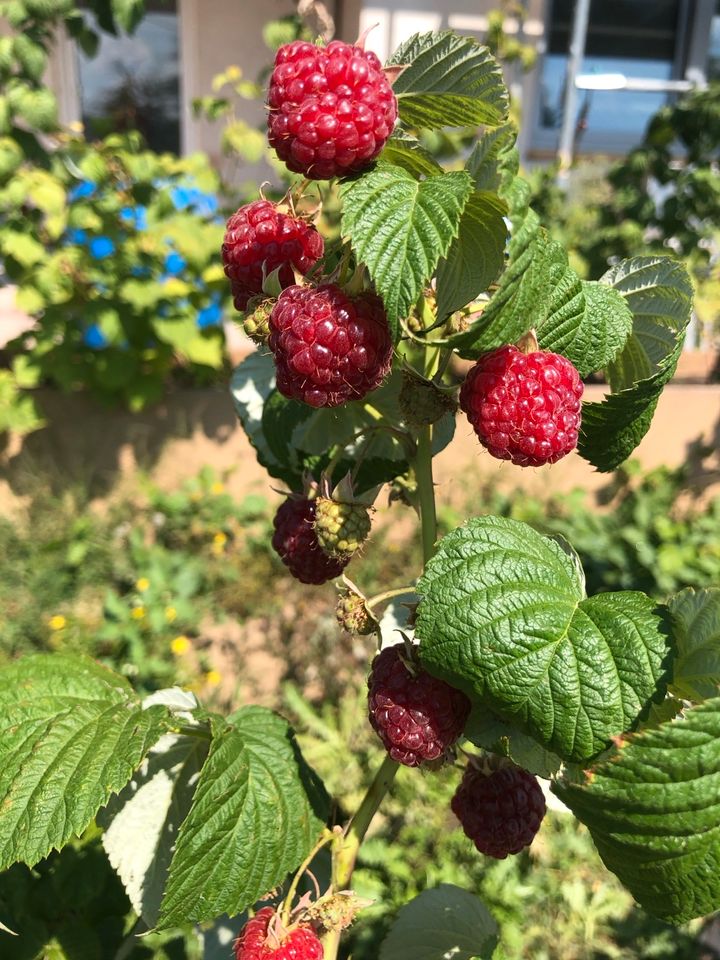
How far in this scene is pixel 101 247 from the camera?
2336 mm

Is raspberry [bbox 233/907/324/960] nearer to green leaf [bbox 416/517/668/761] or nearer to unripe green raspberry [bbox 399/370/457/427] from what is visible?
green leaf [bbox 416/517/668/761]

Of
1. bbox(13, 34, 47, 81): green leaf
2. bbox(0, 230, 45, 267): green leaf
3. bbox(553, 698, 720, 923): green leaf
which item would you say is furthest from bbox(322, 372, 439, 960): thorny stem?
bbox(0, 230, 45, 267): green leaf

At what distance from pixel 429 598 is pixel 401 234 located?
0.78 ft

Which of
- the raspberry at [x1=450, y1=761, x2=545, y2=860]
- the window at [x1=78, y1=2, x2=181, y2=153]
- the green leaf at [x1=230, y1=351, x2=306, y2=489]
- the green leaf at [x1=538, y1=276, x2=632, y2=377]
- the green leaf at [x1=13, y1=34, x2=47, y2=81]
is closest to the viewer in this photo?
the green leaf at [x1=538, y1=276, x2=632, y2=377]

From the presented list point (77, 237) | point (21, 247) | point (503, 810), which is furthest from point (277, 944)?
point (77, 237)

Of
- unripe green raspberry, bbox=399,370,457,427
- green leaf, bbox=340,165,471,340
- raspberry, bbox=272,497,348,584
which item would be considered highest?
green leaf, bbox=340,165,471,340

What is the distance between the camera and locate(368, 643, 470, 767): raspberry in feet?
1.92

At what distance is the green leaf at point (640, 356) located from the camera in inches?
23.3

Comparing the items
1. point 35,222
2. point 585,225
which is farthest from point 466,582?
point 585,225

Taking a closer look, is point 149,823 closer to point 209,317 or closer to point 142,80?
point 209,317

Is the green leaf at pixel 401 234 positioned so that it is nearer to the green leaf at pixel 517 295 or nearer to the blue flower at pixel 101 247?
the green leaf at pixel 517 295

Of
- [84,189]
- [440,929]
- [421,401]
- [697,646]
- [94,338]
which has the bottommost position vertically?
[94,338]

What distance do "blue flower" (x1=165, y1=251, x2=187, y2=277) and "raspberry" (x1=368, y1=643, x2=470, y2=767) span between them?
6.90 ft

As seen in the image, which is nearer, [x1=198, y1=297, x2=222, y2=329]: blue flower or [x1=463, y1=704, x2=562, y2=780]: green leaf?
[x1=463, y1=704, x2=562, y2=780]: green leaf
